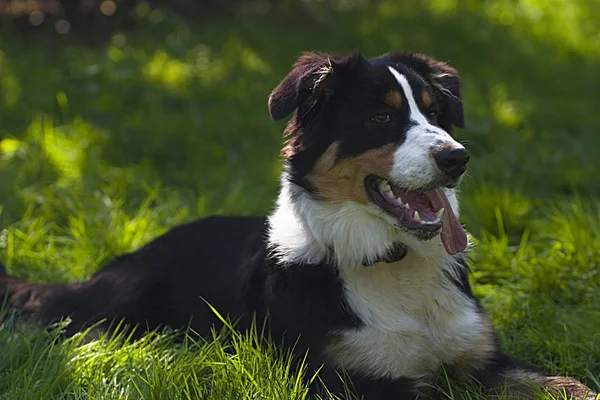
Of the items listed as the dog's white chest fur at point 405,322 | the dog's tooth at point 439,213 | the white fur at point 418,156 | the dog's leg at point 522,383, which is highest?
the white fur at point 418,156

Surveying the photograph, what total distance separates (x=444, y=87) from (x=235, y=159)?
9.25ft

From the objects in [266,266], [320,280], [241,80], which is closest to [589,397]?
[320,280]

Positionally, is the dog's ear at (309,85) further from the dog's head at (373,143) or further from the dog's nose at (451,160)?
the dog's nose at (451,160)

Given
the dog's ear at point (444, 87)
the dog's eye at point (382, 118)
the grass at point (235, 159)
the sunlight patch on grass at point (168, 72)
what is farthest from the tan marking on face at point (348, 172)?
the sunlight patch on grass at point (168, 72)

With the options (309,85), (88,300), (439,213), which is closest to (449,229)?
(439,213)

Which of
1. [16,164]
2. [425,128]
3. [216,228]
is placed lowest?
[16,164]

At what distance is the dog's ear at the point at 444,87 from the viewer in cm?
391

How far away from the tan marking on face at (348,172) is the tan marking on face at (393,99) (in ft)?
0.59

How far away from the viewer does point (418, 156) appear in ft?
11.3

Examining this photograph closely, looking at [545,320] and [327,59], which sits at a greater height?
[327,59]

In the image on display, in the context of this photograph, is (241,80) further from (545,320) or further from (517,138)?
(545,320)

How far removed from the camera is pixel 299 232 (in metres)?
3.72

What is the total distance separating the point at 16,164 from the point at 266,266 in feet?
9.20

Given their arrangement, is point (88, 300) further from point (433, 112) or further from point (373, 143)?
point (433, 112)
